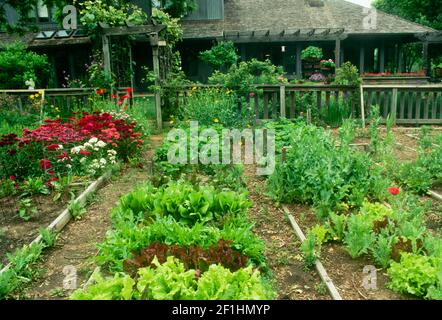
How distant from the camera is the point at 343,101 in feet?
34.8

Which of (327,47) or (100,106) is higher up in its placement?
(327,47)

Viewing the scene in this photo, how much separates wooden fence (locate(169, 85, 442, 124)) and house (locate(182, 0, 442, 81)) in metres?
11.0

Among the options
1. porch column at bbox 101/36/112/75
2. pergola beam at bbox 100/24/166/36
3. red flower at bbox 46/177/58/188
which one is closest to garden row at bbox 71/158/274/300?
red flower at bbox 46/177/58/188

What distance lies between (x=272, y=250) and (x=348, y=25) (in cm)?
2198

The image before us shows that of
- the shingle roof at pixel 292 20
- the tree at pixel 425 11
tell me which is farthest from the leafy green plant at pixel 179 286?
the tree at pixel 425 11

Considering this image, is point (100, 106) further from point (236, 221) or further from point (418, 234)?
point (418, 234)

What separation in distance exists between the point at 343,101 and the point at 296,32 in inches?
472

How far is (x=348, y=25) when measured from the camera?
23.5 metres

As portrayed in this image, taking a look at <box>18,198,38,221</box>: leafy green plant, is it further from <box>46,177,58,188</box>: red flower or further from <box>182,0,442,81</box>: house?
<box>182,0,442,81</box>: house

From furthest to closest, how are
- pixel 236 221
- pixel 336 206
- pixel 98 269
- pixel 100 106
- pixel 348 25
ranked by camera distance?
pixel 348 25, pixel 100 106, pixel 336 206, pixel 236 221, pixel 98 269

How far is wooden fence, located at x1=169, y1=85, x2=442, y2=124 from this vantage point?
10477 millimetres

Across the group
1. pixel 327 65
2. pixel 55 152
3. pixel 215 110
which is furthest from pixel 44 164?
pixel 327 65

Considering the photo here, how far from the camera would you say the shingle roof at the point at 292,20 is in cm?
2277
